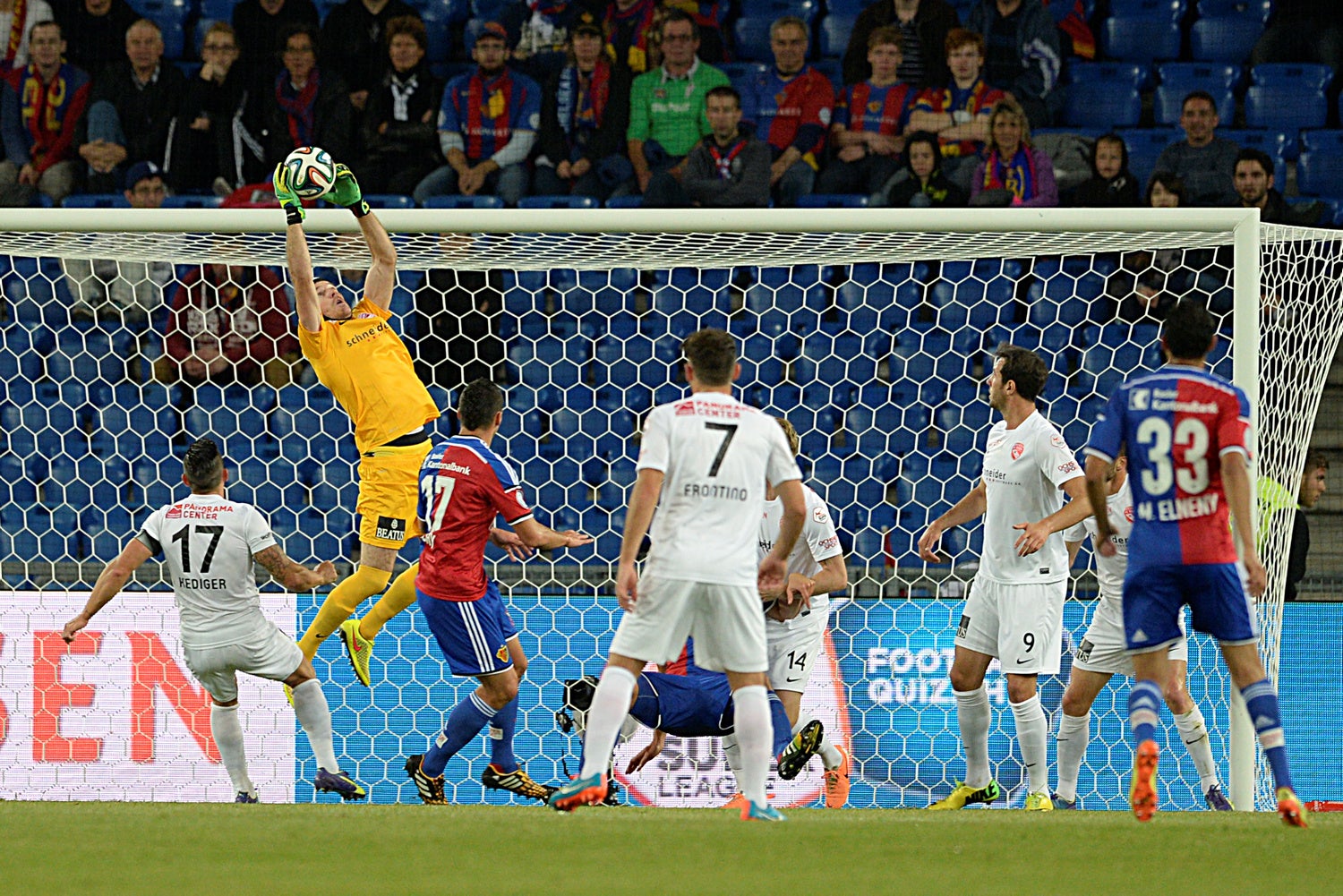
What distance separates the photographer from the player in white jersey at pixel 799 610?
6.86 metres

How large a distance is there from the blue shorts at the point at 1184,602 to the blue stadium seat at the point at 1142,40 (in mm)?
8401

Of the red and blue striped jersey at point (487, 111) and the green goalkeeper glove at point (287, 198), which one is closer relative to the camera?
the green goalkeeper glove at point (287, 198)

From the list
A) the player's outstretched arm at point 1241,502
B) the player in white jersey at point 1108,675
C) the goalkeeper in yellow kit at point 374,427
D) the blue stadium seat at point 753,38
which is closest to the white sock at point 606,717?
the goalkeeper in yellow kit at point 374,427

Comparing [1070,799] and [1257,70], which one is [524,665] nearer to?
[1070,799]

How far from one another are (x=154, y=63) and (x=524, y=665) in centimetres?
714

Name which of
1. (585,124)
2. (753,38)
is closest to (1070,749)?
(585,124)

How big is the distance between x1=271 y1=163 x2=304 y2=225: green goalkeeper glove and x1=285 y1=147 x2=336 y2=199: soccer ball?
0.06 ft

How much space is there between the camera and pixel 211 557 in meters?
6.65

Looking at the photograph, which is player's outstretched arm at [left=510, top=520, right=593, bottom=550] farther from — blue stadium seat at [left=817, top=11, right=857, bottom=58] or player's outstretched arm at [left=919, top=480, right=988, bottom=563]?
blue stadium seat at [left=817, top=11, right=857, bottom=58]

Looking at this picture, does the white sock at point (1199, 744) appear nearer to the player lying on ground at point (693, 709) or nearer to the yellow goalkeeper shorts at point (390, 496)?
the player lying on ground at point (693, 709)

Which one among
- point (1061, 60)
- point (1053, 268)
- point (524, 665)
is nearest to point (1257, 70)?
point (1061, 60)

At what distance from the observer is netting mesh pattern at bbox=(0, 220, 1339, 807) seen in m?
8.11

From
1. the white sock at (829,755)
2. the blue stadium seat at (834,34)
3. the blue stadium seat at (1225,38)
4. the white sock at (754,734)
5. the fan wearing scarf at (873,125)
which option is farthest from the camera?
the blue stadium seat at (834,34)

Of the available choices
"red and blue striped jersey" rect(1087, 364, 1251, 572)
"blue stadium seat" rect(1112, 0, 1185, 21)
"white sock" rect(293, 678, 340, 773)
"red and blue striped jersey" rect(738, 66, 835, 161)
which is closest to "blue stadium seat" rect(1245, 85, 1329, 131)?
"blue stadium seat" rect(1112, 0, 1185, 21)
